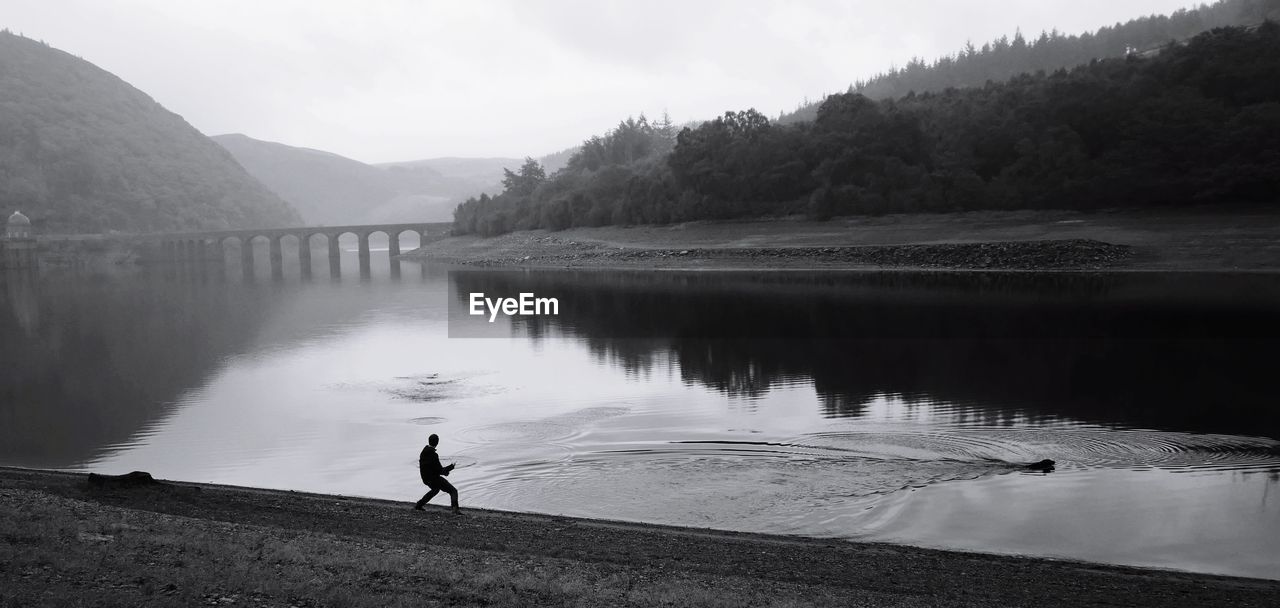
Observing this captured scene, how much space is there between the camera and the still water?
46.8ft

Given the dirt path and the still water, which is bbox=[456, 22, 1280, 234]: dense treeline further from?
the dirt path

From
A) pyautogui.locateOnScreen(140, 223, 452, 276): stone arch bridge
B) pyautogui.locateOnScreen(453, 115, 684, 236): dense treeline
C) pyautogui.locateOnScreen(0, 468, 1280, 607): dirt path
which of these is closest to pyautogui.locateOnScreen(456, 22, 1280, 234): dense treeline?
pyautogui.locateOnScreen(453, 115, 684, 236): dense treeline

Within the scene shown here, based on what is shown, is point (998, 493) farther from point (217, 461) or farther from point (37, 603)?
point (217, 461)

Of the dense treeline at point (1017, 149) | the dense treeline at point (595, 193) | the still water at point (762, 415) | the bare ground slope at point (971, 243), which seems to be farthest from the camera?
the dense treeline at point (595, 193)

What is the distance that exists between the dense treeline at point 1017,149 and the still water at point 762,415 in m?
30.0

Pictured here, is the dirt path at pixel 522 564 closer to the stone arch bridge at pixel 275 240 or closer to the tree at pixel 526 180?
the stone arch bridge at pixel 275 240

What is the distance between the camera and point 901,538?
508 inches

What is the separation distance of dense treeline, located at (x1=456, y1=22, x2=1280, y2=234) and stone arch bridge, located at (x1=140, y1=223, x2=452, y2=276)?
60007mm

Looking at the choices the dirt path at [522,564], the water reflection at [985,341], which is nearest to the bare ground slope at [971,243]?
the water reflection at [985,341]

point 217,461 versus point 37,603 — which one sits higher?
point 37,603

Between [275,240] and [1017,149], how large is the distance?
125m

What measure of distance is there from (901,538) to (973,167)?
3149 inches

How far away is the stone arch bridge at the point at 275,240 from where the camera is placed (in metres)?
158

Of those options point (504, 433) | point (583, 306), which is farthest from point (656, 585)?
point (583, 306)
